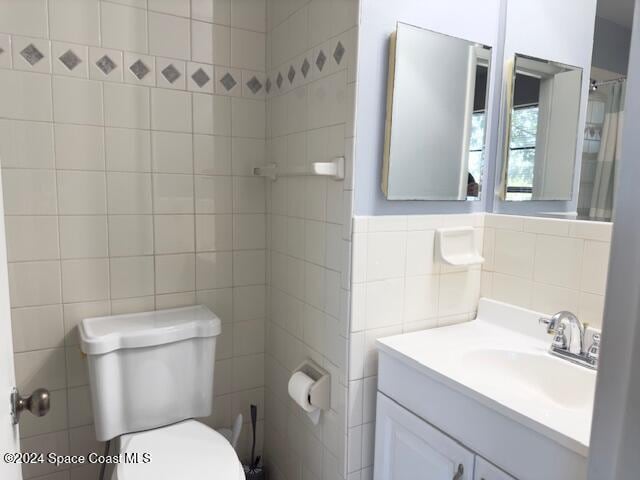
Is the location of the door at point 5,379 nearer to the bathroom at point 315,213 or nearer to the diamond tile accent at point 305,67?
the bathroom at point 315,213

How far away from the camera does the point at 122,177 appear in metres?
1.63

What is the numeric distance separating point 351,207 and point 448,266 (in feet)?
1.52

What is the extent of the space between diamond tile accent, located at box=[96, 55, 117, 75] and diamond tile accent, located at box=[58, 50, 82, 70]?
6 cm

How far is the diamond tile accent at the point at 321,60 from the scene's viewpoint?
145 centimetres

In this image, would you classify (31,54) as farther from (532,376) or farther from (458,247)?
(532,376)

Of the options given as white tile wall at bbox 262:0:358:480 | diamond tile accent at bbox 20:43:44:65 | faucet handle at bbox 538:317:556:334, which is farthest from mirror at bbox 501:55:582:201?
diamond tile accent at bbox 20:43:44:65

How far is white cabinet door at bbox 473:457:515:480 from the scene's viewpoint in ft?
3.32

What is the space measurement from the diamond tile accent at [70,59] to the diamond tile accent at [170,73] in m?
0.28

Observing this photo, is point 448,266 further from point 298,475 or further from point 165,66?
point 165,66

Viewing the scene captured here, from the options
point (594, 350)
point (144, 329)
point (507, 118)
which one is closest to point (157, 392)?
point (144, 329)

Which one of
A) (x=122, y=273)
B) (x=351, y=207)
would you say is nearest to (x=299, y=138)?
(x=351, y=207)

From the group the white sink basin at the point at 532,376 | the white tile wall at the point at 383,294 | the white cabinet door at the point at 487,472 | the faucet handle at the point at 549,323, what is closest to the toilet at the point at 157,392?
the white tile wall at the point at 383,294

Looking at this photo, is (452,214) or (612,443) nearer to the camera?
(612,443)

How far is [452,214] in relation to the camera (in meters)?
1.56
